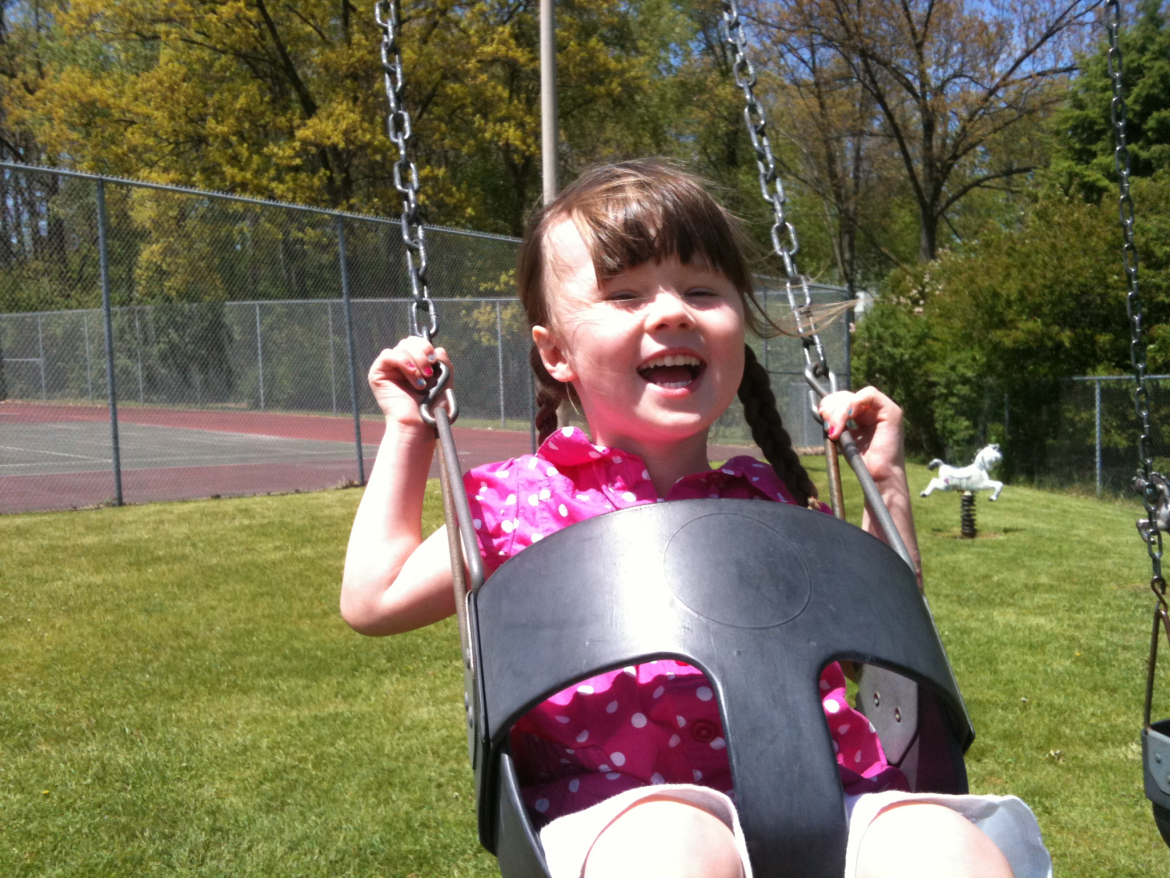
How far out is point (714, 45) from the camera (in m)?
29.5

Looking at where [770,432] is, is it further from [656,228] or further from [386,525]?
[386,525]

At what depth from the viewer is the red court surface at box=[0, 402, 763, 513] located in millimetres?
10062

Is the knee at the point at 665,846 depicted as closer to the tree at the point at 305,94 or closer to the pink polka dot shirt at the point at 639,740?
the pink polka dot shirt at the point at 639,740

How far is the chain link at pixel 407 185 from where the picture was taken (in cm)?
188

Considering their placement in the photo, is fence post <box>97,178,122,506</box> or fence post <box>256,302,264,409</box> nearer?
fence post <box>97,178,122,506</box>

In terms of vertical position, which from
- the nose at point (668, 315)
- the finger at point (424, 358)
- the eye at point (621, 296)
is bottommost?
the finger at point (424, 358)

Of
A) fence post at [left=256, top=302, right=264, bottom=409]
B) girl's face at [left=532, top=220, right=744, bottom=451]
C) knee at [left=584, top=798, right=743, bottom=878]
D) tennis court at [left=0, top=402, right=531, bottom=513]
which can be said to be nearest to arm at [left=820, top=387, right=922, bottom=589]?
girl's face at [left=532, top=220, right=744, bottom=451]

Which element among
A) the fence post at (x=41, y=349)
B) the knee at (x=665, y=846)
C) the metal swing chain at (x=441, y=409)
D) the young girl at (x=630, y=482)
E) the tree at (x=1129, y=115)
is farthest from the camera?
the tree at (x=1129, y=115)

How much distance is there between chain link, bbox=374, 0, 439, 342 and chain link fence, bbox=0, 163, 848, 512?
7.74 m

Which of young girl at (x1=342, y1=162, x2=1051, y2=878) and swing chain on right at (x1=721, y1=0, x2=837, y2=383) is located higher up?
swing chain on right at (x1=721, y1=0, x2=837, y2=383)

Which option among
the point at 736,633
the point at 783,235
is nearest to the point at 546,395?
the point at 783,235

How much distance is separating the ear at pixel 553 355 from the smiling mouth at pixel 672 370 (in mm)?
171

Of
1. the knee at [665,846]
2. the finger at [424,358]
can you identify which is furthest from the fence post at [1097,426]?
the knee at [665,846]

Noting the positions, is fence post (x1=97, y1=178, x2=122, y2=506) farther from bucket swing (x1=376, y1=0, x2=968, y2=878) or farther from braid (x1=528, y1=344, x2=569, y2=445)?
bucket swing (x1=376, y1=0, x2=968, y2=878)
